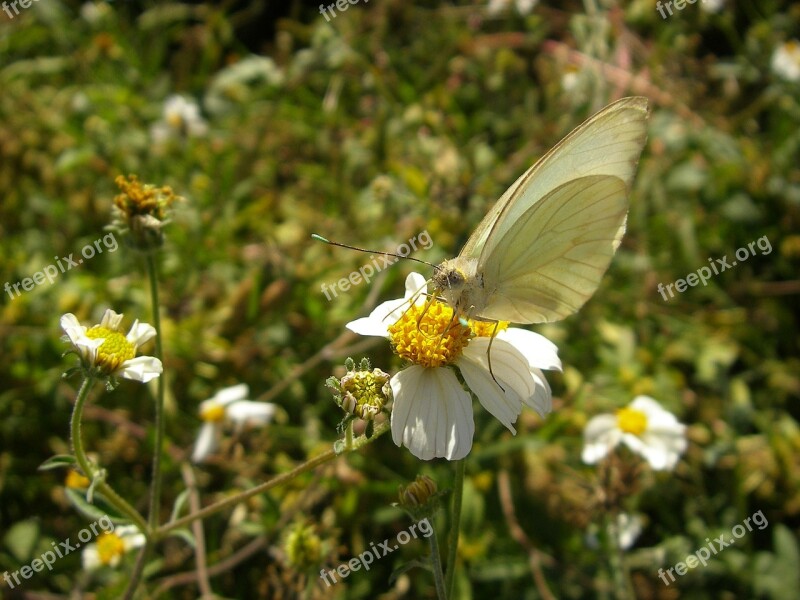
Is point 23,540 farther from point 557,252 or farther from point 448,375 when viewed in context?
point 557,252

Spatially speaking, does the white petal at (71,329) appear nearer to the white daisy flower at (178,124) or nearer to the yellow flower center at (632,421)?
the yellow flower center at (632,421)

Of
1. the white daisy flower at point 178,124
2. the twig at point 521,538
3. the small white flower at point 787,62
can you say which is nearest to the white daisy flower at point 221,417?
the twig at point 521,538

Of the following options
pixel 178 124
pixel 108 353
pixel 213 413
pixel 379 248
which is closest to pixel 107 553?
pixel 213 413

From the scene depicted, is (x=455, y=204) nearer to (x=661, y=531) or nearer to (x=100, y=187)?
(x=661, y=531)

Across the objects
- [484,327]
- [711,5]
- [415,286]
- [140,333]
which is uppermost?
[140,333]

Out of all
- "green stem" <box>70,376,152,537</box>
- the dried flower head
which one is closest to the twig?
"green stem" <box>70,376,152,537</box>

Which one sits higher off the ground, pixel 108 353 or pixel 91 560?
pixel 108 353

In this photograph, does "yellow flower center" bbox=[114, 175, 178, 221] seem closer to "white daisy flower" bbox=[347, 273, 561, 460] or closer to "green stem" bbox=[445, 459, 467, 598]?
"white daisy flower" bbox=[347, 273, 561, 460]

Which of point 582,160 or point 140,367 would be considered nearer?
point 140,367
